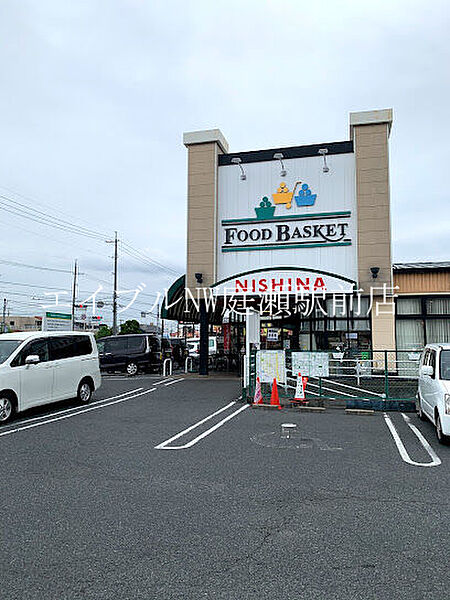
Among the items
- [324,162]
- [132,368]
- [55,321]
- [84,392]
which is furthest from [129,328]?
[84,392]

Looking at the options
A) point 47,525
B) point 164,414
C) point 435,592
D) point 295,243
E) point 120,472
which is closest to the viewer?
point 435,592

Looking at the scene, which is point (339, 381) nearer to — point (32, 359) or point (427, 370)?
point (427, 370)

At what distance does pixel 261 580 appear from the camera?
358cm

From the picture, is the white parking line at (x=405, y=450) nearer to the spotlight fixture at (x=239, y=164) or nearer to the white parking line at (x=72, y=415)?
the white parking line at (x=72, y=415)

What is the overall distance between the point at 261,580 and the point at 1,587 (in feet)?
5.90

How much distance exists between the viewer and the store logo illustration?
2053cm

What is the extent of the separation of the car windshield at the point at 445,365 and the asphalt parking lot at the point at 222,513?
1158 mm

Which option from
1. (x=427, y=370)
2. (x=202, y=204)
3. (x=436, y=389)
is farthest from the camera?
(x=202, y=204)

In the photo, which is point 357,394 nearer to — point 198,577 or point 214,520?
point 214,520

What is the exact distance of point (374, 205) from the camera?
19.5m

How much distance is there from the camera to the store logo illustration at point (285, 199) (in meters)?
20.5

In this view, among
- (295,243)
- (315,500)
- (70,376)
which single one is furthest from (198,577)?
(295,243)

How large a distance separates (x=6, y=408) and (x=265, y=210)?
13.7 m

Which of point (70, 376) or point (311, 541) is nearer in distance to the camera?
point (311, 541)
